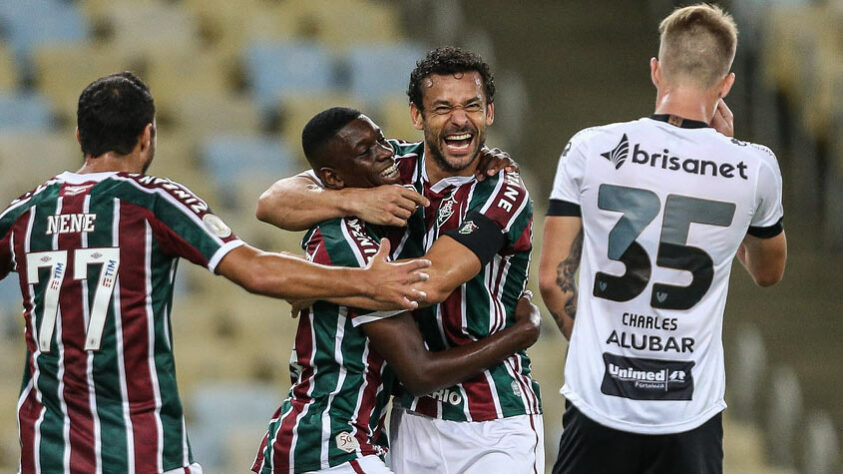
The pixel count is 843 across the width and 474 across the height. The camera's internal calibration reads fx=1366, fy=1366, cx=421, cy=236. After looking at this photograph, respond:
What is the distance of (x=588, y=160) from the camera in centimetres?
421

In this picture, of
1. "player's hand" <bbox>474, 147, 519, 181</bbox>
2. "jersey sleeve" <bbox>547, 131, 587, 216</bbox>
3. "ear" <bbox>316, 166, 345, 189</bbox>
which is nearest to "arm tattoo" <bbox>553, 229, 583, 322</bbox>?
"jersey sleeve" <bbox>547, 131, 587, 216</bbox>

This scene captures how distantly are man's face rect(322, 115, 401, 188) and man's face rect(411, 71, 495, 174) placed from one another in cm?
18

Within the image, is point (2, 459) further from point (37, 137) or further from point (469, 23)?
point (469, 23)

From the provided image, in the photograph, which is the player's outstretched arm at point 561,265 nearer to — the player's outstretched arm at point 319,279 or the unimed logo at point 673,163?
the unimed logo at point 673,163

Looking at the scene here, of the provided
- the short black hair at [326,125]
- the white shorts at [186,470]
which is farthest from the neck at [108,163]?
the white shorts at [186,470]

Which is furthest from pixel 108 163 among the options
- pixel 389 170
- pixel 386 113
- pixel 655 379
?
pixel 386 113

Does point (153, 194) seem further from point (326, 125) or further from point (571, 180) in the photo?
point (571, 180)

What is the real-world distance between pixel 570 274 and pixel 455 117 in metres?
0.63

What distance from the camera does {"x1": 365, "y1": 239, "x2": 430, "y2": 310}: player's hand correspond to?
13.3ft

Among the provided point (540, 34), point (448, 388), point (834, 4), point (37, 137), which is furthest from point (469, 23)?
point (448, 388)

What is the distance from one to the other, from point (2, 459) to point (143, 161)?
136 inches

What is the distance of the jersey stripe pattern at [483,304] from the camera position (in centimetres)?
441

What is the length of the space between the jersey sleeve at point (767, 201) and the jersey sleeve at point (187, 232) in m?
1.62

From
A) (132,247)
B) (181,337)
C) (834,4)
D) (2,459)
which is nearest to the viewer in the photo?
(132,247)
